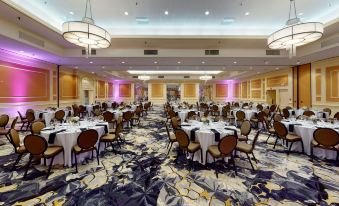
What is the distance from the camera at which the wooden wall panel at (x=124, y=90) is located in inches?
874

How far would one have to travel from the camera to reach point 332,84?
8.99 m

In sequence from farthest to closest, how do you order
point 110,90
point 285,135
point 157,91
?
point 157,91, point 110,90, point 285,135

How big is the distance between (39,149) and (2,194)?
816 mm

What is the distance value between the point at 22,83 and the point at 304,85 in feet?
51.9

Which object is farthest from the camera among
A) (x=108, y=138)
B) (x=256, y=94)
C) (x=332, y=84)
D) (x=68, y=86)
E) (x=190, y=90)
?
(x=190, y=90)

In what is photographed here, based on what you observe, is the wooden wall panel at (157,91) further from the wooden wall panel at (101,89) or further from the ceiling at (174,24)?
the ceiling at (174,24)

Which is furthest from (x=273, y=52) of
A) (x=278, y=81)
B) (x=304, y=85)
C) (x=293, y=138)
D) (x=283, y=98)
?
(x=283, y=98)

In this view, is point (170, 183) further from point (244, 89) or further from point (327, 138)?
point (244, 89)

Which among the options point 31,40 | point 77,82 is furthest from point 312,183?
point 77,82

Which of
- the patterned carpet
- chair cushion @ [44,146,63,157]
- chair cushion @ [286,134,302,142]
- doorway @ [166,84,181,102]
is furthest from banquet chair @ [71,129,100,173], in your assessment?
doorway @ [166,84,181,102]

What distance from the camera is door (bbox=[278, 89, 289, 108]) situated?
41.6 feet

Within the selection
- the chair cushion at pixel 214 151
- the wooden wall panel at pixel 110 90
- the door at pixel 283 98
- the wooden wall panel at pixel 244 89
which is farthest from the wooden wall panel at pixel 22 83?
the wooden wall panel at pixel 244 89

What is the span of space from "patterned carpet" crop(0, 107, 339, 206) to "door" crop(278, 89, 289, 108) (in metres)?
9.64

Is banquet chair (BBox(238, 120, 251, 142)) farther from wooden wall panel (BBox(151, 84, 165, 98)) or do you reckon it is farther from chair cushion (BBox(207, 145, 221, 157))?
wooden wall panel (BBox(151, 84, 165, 98))
